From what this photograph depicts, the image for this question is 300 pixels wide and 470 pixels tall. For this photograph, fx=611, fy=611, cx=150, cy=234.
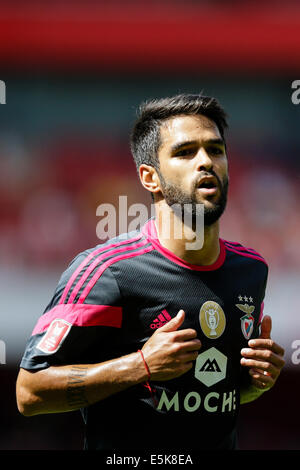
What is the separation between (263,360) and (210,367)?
20 cm

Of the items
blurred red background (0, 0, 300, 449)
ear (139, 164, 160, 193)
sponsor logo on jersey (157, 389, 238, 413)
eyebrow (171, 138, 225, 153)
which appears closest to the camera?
sponsor logo on jersey (157, 389, 238, 413)

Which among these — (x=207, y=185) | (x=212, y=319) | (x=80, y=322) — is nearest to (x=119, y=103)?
(x=207, y=185)

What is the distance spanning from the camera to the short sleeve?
2.08 meters

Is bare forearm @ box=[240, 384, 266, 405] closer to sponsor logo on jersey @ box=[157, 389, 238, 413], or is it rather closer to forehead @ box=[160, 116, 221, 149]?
sponsor logo on jersey @ box=[157, 389, 238, 413]

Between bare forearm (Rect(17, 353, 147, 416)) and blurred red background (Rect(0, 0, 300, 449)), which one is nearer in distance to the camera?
bare forearm (Rect(17, 353, 147, 416))

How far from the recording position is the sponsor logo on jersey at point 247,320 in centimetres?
235

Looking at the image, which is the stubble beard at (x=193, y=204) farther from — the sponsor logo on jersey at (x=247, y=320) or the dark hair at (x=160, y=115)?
the sponsor logo on jersey at (x=247, y=320)

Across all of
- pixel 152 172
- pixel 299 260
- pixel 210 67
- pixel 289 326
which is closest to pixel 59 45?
pixel 210 67

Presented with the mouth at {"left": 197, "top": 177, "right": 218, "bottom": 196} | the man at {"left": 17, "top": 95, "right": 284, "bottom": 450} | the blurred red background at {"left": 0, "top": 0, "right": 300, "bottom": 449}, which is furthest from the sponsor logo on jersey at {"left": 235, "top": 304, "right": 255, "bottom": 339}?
the blurred red background at {"left": 0, "top": 0, "right": 300, "bottom": 449}

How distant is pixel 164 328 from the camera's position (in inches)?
82.3

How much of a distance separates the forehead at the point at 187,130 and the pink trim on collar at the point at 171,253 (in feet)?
1.10

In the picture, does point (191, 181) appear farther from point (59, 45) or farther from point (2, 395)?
point (59, 45)

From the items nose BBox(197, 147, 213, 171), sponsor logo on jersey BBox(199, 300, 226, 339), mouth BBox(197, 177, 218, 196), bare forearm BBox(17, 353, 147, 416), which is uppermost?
nose BBox(197, 147, 213, 171)

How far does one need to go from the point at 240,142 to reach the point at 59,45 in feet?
8.42
